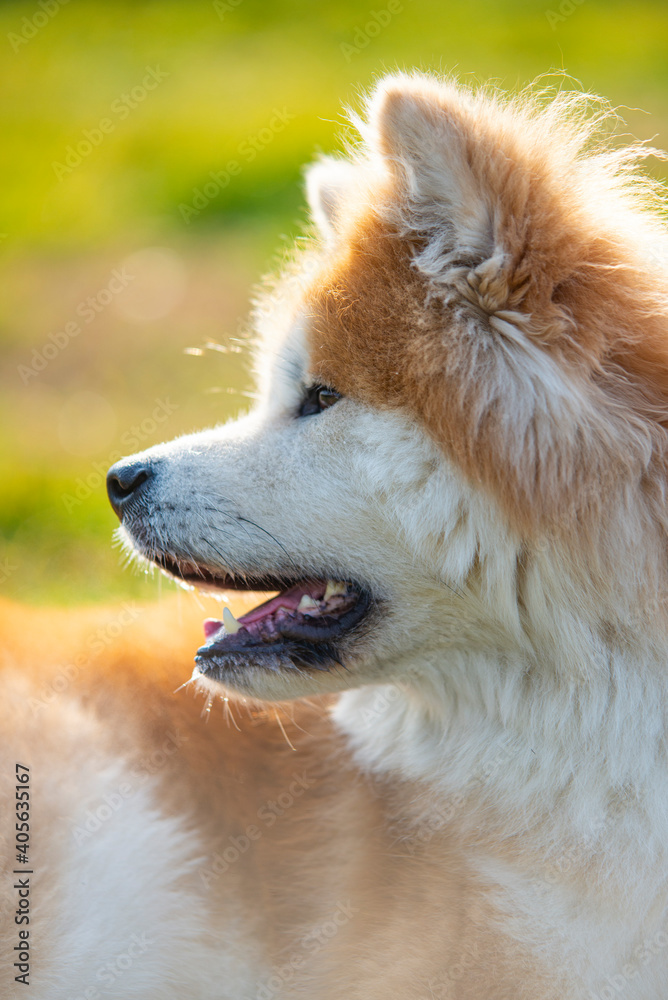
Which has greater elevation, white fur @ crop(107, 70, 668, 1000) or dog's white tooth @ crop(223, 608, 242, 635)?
white fur @ crop(107, 70, 668, 1000)

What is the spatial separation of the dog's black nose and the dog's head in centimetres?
3

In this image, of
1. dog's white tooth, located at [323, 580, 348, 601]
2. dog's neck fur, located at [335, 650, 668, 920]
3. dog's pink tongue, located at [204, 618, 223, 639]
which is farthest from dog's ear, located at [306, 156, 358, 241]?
dog's neck fur, located at [335, 650, 668, 920]

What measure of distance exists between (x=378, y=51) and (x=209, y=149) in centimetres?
450

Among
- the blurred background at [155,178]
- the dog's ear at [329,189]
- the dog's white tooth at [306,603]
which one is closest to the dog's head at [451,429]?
the dog's white tooth at [306,603]

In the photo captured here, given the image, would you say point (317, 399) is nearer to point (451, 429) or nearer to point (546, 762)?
point (451, 429)

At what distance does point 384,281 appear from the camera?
2.09 m

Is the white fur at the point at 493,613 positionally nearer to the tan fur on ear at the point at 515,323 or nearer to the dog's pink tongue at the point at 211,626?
the tan fur on ear at the point at 515,323

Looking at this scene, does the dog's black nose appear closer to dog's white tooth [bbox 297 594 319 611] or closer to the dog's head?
the dog's head

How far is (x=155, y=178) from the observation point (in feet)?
34.7

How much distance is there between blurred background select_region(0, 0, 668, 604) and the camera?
558cm

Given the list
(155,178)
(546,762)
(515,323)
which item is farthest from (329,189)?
(155,178)

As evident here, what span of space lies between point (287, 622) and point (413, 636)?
1.08ft

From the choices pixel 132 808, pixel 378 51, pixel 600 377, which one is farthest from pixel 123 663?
pixel 378 51

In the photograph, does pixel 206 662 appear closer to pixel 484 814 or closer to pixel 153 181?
pixel 484 814
